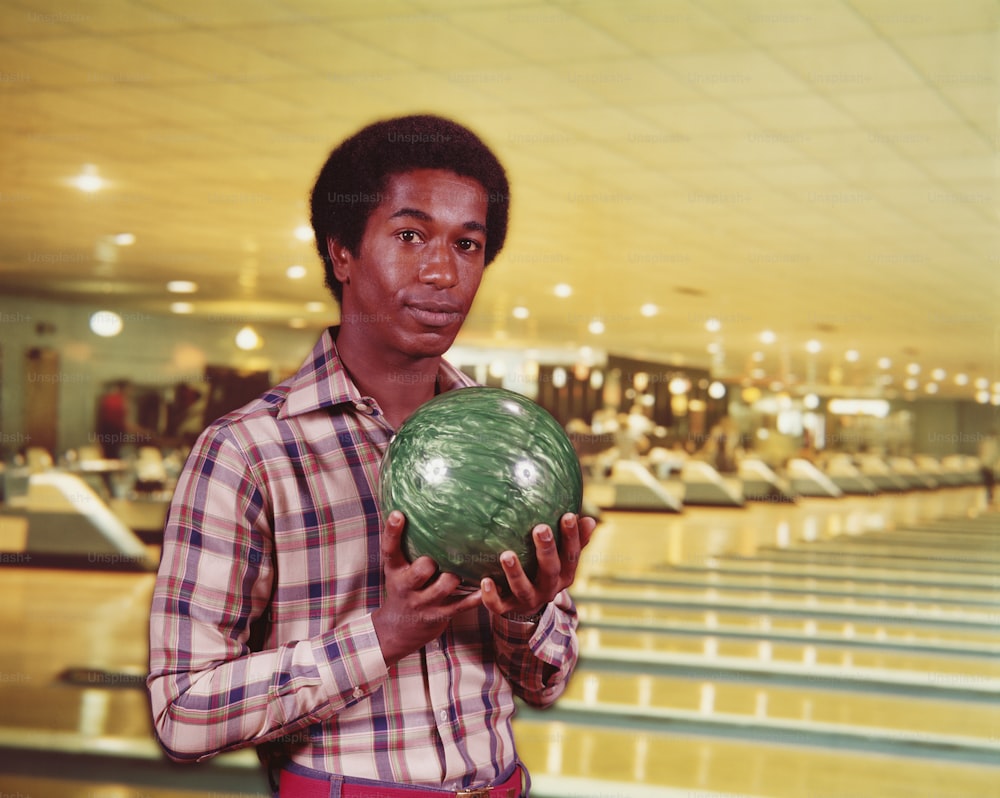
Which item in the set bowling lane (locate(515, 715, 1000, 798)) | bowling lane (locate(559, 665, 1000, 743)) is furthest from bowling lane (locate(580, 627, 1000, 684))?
bowling lane (locate(515, 715, 1000, 798))

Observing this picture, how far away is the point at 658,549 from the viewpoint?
10352 mm

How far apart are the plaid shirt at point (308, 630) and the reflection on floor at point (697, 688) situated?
2.73 metres

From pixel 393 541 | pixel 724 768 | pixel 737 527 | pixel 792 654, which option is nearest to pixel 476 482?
pixel 393 541

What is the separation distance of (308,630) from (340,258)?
1.37 ft

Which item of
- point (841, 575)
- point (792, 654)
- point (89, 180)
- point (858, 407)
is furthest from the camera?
point (858, 407)

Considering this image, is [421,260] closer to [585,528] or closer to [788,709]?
[585,528]

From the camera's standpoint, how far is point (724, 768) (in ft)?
13.1

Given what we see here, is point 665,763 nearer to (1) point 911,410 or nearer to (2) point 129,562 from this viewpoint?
(2) point 129,562

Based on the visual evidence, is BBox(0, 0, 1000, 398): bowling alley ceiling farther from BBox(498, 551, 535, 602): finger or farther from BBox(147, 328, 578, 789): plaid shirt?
BBox(498, 551, 535, 602): finger

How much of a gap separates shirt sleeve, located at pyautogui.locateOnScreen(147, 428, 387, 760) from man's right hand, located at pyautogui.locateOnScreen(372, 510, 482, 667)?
0.02m

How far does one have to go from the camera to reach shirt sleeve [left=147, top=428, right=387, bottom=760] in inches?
38.7

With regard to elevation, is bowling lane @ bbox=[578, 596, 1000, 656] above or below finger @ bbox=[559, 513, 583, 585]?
below

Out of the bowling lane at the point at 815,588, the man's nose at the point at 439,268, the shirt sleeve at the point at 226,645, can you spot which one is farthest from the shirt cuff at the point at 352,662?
the bowling lane at the point at 815,588

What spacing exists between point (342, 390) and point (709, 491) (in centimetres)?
1598
